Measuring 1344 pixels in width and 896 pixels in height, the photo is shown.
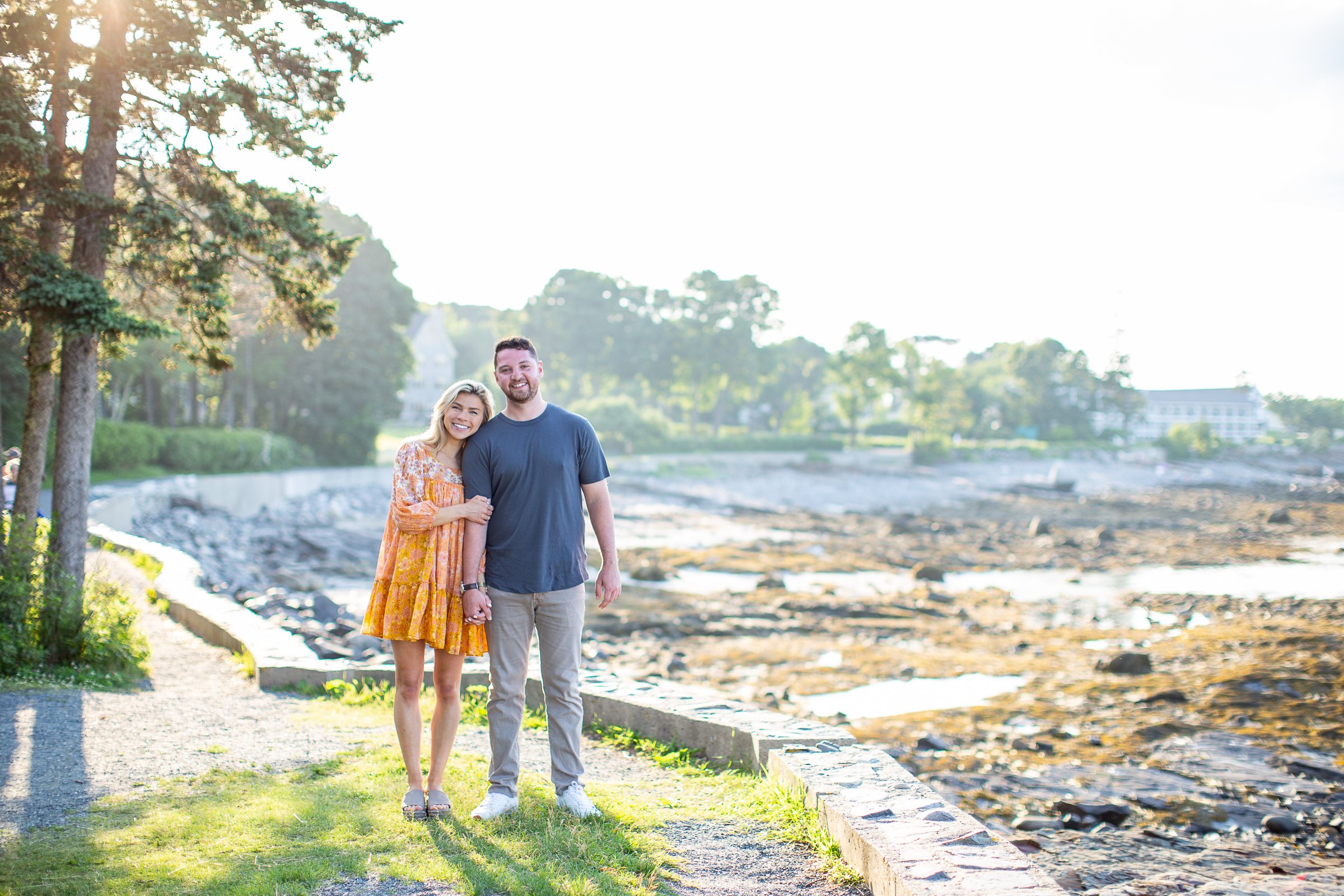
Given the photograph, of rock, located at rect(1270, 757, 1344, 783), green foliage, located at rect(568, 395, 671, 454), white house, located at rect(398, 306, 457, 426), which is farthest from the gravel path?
white house, located at rect(398, 306, 457, 426)

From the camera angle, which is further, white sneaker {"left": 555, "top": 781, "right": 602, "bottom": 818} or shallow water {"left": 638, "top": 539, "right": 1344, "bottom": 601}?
shallow water {"left": 638, "top": 539, "right": 1344, "bottom": 601}

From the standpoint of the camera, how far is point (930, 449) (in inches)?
2491

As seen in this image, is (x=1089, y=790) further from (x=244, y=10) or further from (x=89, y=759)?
(x=244, y=10)

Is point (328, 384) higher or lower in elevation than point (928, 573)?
higher

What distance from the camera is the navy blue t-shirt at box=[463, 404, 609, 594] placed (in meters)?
4.04

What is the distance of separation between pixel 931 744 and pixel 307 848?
6131 millimetres

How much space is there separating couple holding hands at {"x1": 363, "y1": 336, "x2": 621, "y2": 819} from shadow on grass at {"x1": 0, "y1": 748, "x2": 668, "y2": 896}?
0.22 meters

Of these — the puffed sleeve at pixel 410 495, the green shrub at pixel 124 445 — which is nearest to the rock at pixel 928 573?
the puffed sleeve at pixel 410 495

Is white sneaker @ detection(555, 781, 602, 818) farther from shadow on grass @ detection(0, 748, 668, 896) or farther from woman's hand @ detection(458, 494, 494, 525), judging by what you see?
woman's hand @ detection(458, 494, 494, 525)

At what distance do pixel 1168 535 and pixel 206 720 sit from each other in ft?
108

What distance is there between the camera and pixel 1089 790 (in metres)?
7.36

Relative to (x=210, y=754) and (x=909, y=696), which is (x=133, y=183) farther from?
(x=909, y=696)

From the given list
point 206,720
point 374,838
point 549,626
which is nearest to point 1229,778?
point 549,626

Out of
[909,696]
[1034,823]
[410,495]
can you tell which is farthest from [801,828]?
[909,696]
